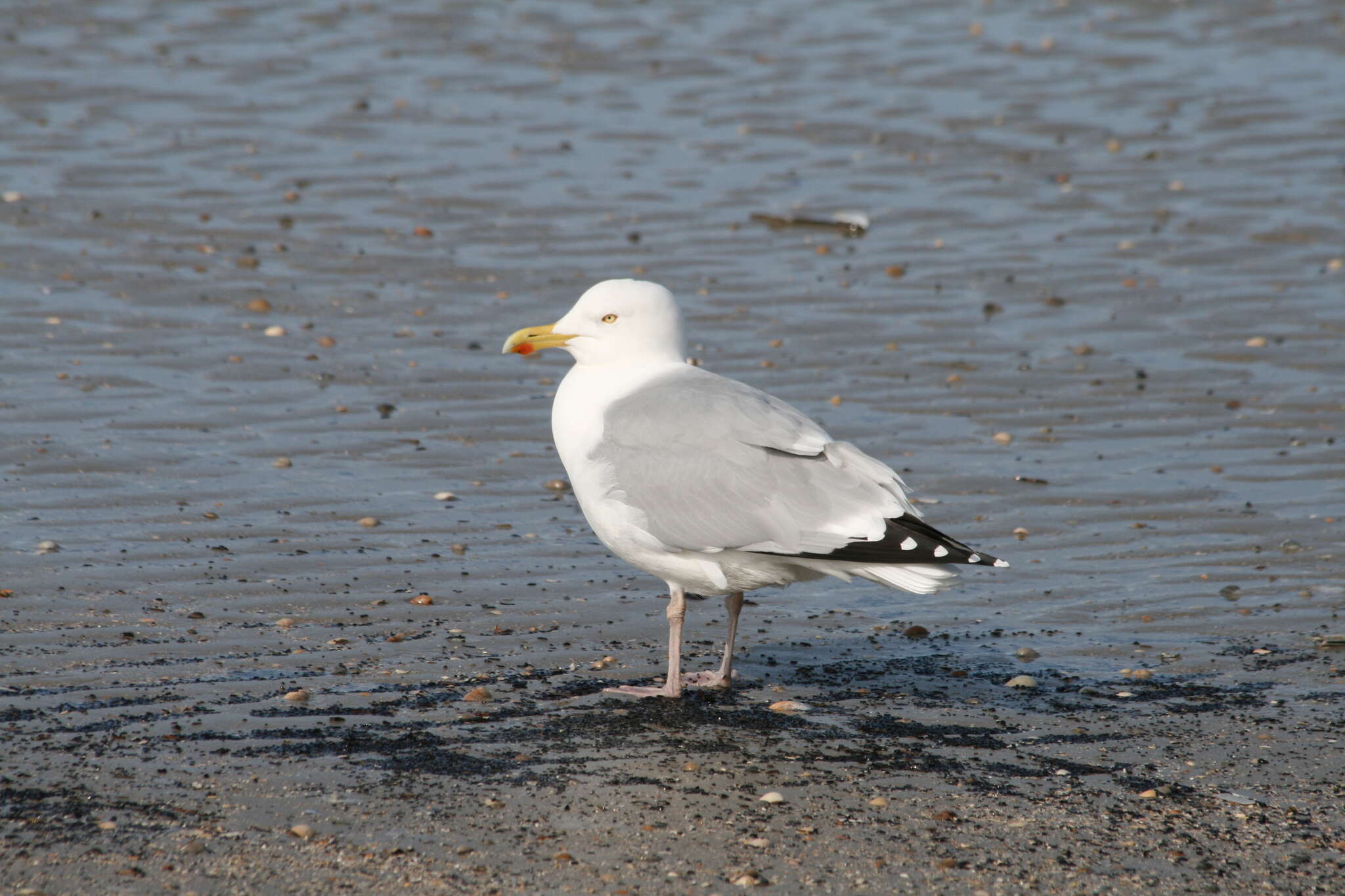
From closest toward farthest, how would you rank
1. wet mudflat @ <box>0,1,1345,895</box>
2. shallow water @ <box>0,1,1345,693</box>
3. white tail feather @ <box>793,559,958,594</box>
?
1. wet mudflat @ <box>0,1,1345,895</box>
2. white tail feather @ <box>793,559,958,594</box>
3. shallow water @ <box>0,1,1345,693</box>

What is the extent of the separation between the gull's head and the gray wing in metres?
0.30

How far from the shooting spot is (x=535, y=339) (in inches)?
268

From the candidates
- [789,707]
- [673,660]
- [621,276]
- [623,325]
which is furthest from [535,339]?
[621,276]

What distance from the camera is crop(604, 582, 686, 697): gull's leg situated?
6.23 m

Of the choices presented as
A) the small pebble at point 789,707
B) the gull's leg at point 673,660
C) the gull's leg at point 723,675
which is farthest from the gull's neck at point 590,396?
the small pebble at point 789,707

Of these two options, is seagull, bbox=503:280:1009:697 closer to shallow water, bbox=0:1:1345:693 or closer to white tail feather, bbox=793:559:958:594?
white tail feather, bbox=793:559:958:594

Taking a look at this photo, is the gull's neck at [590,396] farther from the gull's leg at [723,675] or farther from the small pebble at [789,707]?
the small pebble at [789,707]

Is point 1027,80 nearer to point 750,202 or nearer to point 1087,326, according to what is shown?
point 750,202

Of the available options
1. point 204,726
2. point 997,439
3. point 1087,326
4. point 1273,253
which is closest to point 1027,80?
point 1273,253

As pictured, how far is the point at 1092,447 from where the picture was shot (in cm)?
912

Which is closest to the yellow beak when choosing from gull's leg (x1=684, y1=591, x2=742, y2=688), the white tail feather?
gull's leg (x1=684, y1=591, x2=742, y2=688)

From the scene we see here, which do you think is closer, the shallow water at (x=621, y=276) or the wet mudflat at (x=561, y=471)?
the wet mudflat at (x=561, y=471)

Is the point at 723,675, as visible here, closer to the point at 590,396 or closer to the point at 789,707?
the point at 789,707

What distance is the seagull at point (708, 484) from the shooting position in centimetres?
593
